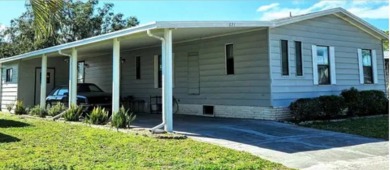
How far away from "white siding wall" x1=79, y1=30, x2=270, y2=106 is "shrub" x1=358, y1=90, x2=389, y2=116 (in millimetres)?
4050

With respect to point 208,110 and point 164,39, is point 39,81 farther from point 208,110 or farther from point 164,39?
point 164,39

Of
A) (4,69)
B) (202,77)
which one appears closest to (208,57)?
(202,77)

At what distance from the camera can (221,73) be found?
13109 millimetres

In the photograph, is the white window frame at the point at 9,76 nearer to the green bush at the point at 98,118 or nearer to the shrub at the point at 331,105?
the green bush at the point at 98,118

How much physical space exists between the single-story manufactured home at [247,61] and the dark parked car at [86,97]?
0.44 meters

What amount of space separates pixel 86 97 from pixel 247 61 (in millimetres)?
6445

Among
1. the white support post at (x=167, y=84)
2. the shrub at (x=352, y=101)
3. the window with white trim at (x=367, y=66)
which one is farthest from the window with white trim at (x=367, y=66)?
the white support post at (x=167, y=84)

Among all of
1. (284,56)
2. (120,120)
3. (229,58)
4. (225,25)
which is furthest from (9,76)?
(284,56)

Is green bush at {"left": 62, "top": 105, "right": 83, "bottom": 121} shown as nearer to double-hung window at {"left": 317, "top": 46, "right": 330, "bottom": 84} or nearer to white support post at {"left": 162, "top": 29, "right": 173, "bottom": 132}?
white support post at {"left": 162, "top": 29, "right": 173, "bottom": 132}

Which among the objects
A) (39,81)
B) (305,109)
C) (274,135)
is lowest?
(274,135)

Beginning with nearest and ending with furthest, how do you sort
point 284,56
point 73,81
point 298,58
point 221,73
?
point 284,56 → point 298,58 → point 221,73 → point 73,81

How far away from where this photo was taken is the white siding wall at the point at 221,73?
38.9ft

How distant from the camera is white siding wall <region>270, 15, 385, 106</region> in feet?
38.7

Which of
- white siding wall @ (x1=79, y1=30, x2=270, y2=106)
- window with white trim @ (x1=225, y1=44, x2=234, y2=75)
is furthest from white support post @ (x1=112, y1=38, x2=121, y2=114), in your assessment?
window with white trim @ (x1=225, y1=44, x2=234, y2=75)
